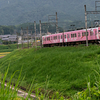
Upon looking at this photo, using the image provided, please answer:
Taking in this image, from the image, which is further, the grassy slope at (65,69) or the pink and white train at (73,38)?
the pink and white train at (73,38)

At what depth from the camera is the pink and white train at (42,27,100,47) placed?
2497 cm

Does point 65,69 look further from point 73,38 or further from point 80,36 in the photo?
point 73,38

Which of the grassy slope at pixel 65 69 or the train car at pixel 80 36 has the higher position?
the train car at pixel 80 36

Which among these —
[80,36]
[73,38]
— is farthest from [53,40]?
[80,36]

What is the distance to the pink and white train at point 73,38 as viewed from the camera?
25.0 metres

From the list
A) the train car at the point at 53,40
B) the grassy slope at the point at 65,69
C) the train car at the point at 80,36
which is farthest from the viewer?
the train car at the point at 53,40

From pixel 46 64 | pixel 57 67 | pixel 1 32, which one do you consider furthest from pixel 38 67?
pixel 1 32

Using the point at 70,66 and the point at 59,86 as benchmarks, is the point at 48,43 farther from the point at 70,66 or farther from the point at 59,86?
the point at 59,86

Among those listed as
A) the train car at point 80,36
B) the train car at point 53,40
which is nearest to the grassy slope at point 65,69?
the train car at point 80,36

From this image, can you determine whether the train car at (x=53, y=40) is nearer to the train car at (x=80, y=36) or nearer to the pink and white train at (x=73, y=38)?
the pink and white train at (x=73, y=38)

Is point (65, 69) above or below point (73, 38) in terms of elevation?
below

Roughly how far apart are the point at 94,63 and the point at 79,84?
3.52m

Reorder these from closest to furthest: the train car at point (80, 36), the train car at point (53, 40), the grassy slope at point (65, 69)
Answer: the grassy slope at point (65, 69), the train car at point (80, 36), the train car at point (53, 40)

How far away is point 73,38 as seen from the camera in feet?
90.7
